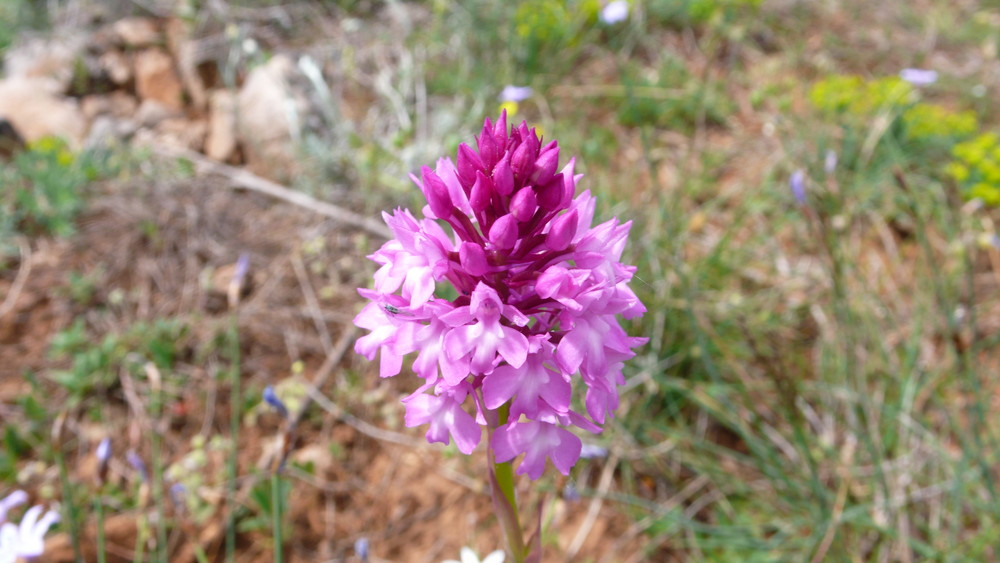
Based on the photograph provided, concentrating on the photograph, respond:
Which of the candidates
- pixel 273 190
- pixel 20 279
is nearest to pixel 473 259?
pixel 273 190

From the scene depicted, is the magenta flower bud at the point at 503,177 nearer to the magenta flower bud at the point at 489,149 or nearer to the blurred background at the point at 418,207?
the magenta flower bud at the point at 489,149

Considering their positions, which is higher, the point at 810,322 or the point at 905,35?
the point at 905,35

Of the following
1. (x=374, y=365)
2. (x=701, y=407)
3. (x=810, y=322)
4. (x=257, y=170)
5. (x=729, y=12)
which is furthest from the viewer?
(x=729, y=12)

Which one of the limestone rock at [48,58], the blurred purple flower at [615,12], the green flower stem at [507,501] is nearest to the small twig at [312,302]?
the green flower stem at [507,501]

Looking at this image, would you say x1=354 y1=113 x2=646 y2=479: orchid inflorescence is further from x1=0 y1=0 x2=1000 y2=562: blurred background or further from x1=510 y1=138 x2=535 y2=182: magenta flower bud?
x1=0 y1=0 x2=1000 y2=562: blurred background

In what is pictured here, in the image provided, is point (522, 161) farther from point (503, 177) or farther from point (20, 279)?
point (20, 279)

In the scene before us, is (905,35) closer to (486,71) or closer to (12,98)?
(486,71)

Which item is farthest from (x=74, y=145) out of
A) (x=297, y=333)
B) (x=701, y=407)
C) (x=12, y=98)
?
(x=701, y=407)
